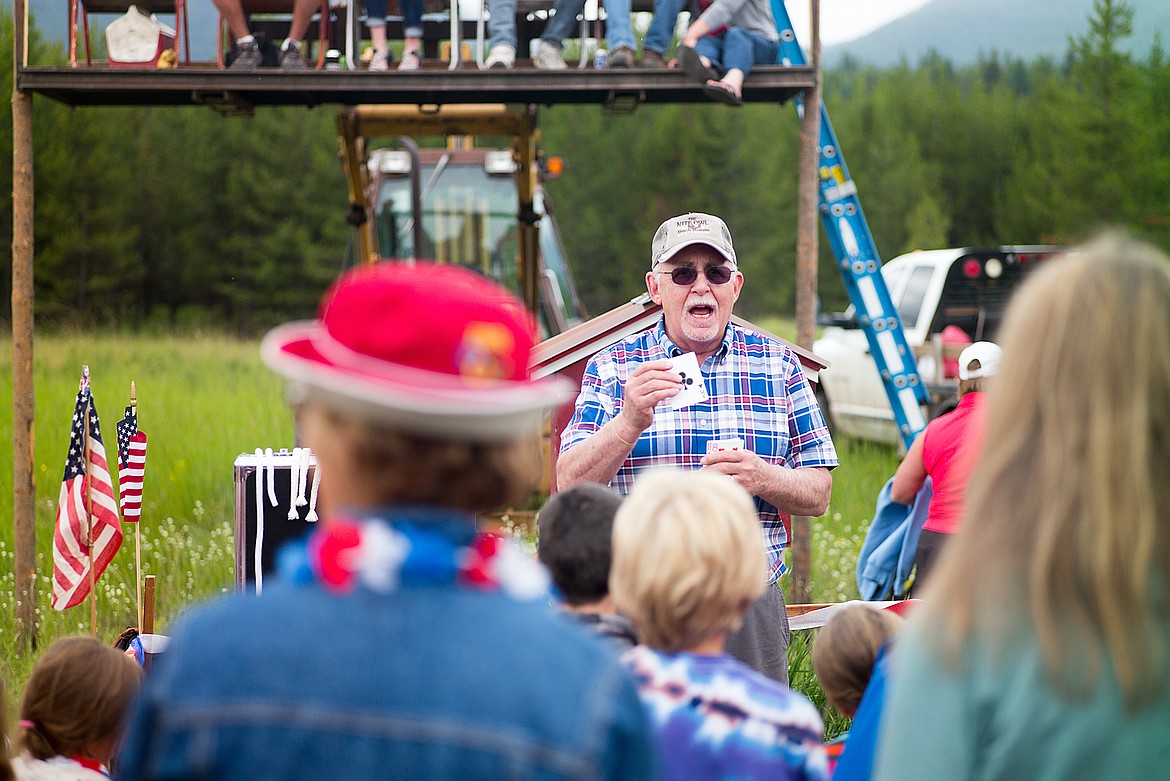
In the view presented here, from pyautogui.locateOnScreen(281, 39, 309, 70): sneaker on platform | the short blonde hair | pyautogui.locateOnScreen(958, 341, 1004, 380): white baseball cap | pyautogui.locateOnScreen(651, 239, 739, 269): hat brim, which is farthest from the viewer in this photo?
pyautogui.locateOnScreen(281, 39, 309, 70): sneaker on platform

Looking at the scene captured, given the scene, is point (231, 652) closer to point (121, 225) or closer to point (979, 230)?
point (121, 225)

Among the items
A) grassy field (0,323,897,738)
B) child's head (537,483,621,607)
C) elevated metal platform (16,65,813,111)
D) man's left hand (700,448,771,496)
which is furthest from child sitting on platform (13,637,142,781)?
elevated metal platform (16,65,813,111)

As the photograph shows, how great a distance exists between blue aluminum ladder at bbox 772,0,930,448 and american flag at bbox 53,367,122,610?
4.56 m

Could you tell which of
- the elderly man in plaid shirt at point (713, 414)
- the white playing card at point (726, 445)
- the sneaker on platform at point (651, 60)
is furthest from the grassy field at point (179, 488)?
the sneaker on platform at point (651, 60)

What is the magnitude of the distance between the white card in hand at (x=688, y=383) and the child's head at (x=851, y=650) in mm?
1091

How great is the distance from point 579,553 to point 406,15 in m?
6.18

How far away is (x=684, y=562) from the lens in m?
1.89

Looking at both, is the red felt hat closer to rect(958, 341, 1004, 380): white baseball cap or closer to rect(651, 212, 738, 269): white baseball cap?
rect(651, 212, 738, 269): white baseball cap

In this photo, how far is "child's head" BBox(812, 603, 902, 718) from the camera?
2.64 m

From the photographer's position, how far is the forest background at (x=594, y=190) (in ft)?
133

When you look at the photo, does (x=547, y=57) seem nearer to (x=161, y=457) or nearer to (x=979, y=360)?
(x=979, y=360)

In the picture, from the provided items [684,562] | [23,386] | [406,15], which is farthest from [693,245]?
[406,15]

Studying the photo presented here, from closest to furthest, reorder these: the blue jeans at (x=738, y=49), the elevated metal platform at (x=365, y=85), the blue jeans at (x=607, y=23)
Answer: the elevated metal platform at (x=365, y=85) → the blue jeans at (x=738, y=49) → the blue jeans at (x=607, y=23)

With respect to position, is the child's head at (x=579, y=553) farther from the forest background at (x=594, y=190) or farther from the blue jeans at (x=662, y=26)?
the forest background at (x=594, y=190)
